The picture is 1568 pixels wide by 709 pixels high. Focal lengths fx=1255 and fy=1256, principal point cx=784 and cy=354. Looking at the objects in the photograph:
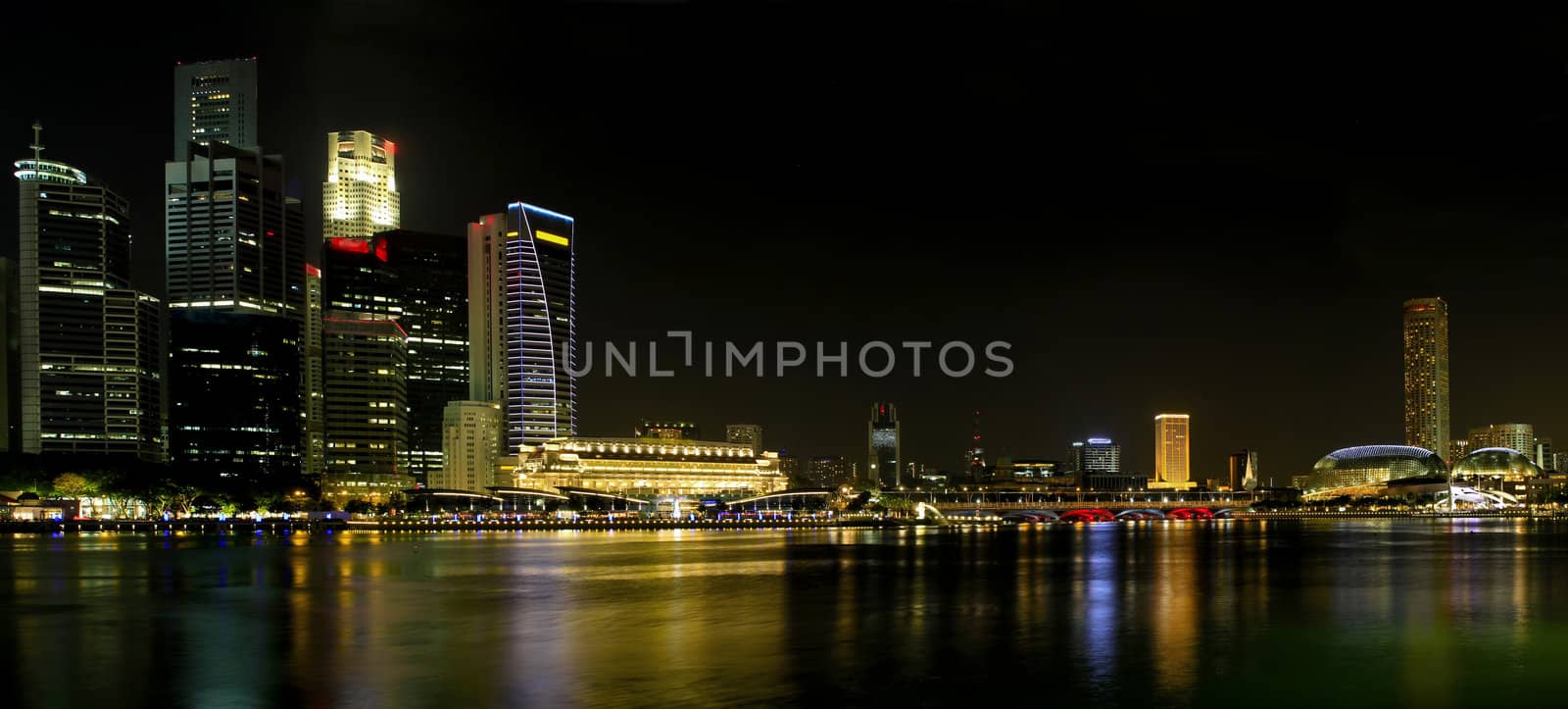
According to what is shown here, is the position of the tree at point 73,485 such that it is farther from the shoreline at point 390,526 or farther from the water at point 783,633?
the water at point 783,633

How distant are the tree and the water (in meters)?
76.1

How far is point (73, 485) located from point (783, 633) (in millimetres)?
129160

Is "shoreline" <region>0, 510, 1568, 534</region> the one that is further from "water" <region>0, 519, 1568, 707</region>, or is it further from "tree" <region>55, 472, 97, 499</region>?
"water" <region>0, 519, 1568, 707</region>

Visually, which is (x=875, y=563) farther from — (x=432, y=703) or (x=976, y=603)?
(x=432, y=703)

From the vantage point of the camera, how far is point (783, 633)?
36625mm

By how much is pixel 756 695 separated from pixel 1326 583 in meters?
38.2

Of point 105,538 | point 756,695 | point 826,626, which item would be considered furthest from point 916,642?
point 105,538

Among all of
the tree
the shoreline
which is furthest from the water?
the tree

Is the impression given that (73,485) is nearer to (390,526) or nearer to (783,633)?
(390,526)

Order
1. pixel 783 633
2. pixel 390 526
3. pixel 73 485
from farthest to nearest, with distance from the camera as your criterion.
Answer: pixel 390 526, pixel 73 485, pixel 783 633

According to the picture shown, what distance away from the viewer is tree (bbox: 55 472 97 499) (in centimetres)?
13838

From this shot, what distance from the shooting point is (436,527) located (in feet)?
495

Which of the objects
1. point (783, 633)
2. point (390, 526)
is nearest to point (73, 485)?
point (390, 526)

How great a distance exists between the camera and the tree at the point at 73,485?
454 feet
